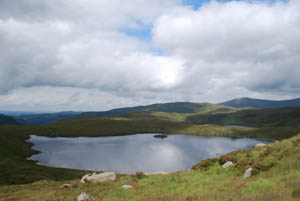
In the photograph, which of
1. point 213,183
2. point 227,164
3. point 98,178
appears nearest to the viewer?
point 213,183

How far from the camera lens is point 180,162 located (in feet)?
316

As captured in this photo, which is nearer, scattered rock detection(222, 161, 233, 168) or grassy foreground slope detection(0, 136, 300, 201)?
grassy foreground slope detection(0, 136, 300, 201)

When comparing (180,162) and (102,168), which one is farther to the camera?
(180,162)

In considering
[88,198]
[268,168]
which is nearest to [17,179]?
[88,198]

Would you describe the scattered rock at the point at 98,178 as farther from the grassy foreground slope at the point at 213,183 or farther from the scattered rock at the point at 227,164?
the scattered rock at the point at 227,164

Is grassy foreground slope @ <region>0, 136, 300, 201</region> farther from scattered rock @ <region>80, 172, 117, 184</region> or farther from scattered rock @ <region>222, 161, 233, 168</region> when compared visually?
scattered rock @ <region>80, 172, 117, 184</region>

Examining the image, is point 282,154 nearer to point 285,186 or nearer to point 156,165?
point 285,186

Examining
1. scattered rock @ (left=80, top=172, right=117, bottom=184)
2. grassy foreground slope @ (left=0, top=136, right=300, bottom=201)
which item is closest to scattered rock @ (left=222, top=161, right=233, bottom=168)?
grassy foreground slope @ (left=0, top=136, right=300, bottom=201)

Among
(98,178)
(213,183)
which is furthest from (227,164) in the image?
(98,178)

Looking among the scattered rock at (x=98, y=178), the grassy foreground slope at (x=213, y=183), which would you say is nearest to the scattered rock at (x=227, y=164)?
the grassy foreground slope at (x=213, y=183)

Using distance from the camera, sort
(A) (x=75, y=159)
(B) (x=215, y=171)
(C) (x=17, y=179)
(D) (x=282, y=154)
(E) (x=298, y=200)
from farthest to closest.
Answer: (A) (x=75, y=159)
(C) (x=17, y=179)
(B) (x=215, y=171)
(D) (x=282, y=154)
(E) (x=298, y=200)

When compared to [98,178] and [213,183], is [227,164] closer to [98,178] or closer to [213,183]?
[213,183]

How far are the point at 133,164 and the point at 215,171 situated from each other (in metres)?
76.2

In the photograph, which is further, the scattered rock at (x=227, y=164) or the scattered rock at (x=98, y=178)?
the scattered rock at (x=98, y=178)
